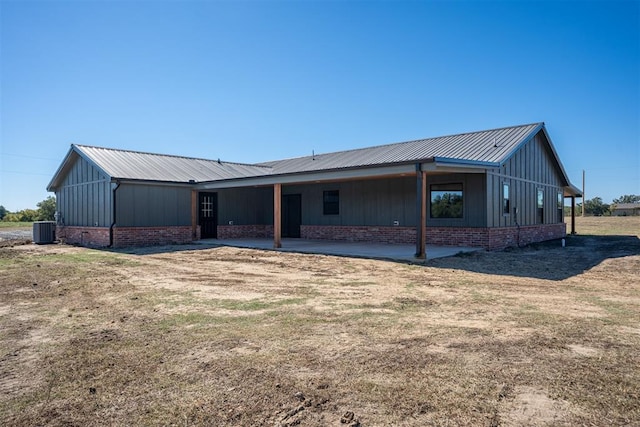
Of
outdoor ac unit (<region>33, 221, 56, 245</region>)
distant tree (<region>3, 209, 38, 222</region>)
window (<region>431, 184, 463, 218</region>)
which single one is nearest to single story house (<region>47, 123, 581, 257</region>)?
window (<region>431, 184, 463, 218</region>)

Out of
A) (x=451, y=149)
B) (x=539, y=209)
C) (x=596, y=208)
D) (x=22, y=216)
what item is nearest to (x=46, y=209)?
(x=22, y=216)

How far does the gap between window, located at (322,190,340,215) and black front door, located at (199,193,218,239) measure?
5.27 metres

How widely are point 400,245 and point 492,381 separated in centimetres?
1230

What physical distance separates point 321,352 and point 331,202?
14.9 m

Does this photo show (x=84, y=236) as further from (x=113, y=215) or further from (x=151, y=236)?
(x=151, y=236)

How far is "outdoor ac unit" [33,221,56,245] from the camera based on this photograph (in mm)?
18672

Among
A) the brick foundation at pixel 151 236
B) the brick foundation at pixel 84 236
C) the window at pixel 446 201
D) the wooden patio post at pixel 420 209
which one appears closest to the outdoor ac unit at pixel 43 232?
the brick foundation at pixel 84 236

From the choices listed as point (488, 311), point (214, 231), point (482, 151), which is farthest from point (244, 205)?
point (488, 311)

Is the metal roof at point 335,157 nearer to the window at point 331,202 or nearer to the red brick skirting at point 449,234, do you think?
the window at point 331,202

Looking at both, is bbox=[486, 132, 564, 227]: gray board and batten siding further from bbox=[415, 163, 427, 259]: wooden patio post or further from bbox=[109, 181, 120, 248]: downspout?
bbox=[109, 181, 120, 248]: downspout

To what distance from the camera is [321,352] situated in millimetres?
3961

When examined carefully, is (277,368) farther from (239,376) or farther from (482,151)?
(482,151)

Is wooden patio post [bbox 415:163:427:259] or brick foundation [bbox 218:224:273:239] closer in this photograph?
wooden patio post [bbox 415:163:427:259]

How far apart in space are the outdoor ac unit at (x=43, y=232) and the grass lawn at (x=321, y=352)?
12426 mm
